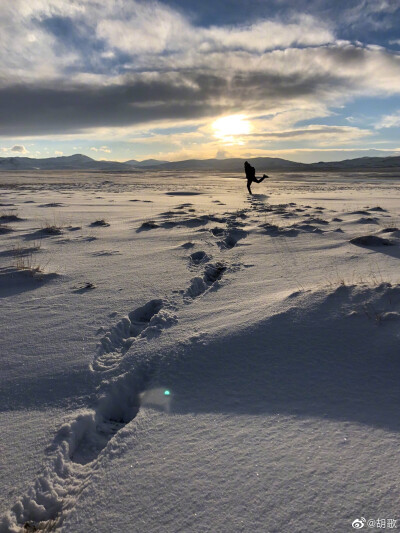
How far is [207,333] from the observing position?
10.8 feet

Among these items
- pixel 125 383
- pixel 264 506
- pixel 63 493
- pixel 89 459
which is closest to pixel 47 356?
pixel 125 383

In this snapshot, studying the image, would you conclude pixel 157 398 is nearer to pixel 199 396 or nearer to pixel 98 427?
pixel 199 396

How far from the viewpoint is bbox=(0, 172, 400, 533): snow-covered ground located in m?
1.71

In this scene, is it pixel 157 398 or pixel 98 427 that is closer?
pixel 98 427

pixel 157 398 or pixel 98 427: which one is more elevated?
pixel 157 398

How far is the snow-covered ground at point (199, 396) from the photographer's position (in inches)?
67.4

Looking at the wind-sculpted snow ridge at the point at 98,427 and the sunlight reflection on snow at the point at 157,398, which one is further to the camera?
the sunlight reflection on snow at the point at 157,398

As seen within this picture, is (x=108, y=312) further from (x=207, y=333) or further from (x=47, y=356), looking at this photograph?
(x=207, y=333)

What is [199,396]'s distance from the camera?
2.54 meters

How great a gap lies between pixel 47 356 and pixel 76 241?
167 inches

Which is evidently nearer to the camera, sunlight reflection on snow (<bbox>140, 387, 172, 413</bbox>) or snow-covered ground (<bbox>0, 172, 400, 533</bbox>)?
snow-covered ground (<bbox>0, 172, 400, 533</bbox>)

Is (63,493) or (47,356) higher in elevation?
(47,356)

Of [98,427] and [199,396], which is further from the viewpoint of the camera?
[199,396]

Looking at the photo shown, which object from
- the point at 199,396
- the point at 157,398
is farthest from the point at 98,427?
the point at 199,396
